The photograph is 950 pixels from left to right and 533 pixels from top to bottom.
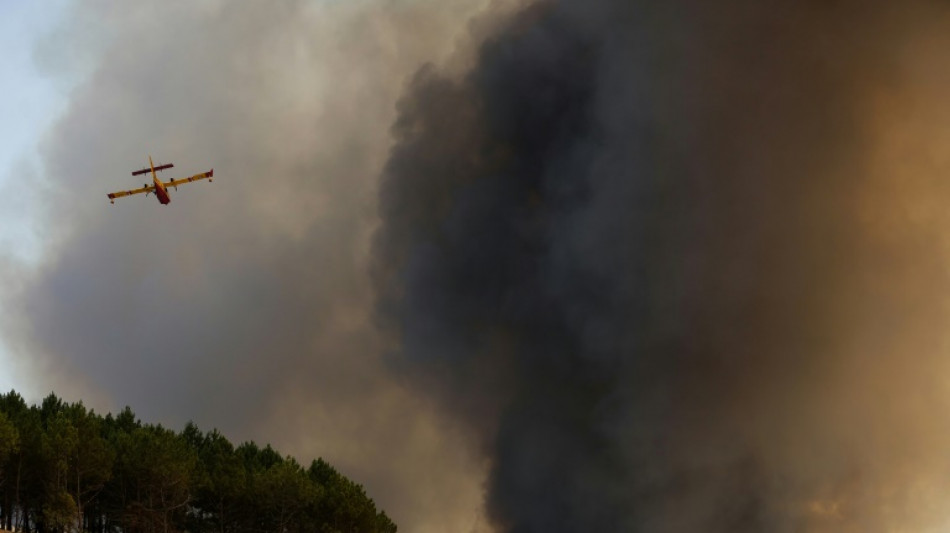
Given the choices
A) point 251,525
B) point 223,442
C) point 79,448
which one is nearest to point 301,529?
point 251,525

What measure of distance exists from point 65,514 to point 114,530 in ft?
60.3

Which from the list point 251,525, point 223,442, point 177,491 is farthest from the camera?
point 223,442

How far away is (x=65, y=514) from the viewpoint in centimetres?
11094

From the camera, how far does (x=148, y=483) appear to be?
120 meters

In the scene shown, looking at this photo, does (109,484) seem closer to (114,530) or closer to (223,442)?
(114,530)

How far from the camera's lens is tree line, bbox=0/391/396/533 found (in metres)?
114

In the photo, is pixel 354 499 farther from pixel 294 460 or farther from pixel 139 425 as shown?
pixel 139 425

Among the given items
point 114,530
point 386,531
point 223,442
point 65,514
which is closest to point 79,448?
point 65,514

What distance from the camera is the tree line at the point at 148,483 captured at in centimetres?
11388

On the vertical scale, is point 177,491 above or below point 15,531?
above

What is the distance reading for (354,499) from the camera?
135 m

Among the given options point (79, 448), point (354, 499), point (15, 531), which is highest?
point (354, 499)

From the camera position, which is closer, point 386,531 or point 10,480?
point 10,480

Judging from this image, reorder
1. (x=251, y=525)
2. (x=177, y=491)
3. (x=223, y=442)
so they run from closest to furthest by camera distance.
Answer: (x=177, y=491), (x=251, y=525), (x=223, y=442)
